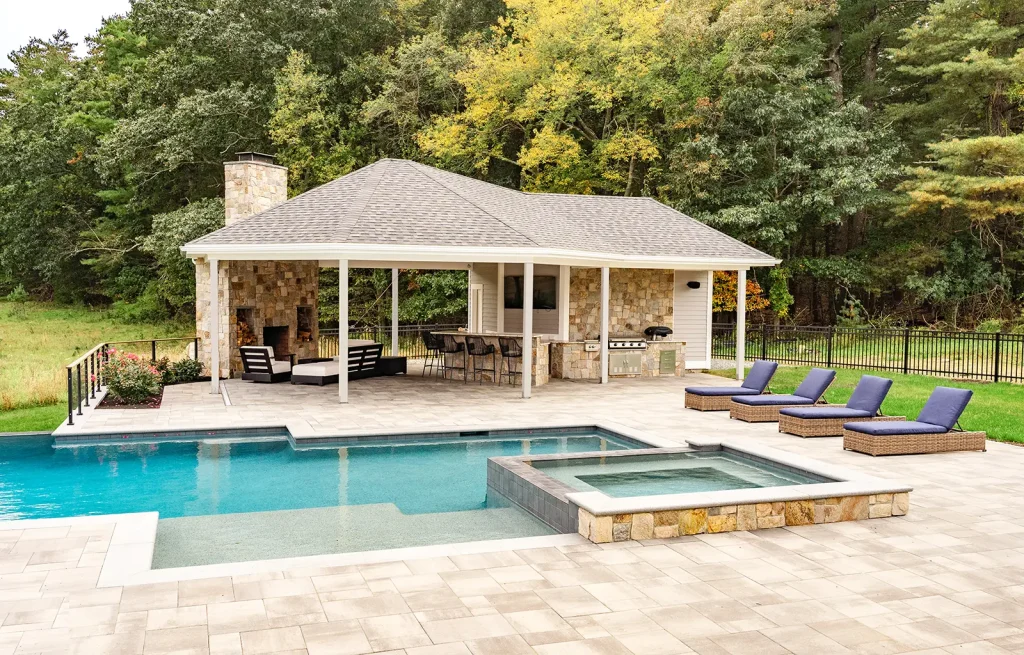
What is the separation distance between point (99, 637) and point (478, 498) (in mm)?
4609

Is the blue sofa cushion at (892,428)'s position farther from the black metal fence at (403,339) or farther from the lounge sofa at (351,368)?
the black metal fence at (403,339)

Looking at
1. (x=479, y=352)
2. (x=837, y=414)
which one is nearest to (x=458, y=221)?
(x=479, y=352)

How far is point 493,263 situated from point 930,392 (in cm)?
958

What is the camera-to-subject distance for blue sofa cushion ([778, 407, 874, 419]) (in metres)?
11.4

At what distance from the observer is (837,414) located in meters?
11.4

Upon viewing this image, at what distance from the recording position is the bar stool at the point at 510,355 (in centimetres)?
1722

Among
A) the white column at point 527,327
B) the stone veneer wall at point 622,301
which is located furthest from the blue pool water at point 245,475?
the stone veneer wall at point 622,301

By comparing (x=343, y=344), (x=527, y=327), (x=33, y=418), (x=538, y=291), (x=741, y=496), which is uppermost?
(x=538, y=291)

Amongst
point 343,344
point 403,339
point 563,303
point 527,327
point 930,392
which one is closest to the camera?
point 343,344

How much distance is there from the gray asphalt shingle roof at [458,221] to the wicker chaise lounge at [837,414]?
5528 millimetres

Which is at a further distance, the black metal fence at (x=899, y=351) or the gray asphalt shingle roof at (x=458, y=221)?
the black metal fence at (x=899, y=351)

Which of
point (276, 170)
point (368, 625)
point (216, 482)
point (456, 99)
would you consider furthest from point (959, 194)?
point (368, 625)

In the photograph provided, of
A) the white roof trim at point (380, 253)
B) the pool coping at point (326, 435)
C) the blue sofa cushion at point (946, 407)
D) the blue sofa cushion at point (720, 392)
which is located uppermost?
the white roof trim at point (380, 253)

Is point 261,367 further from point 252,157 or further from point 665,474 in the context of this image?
point 665,474
